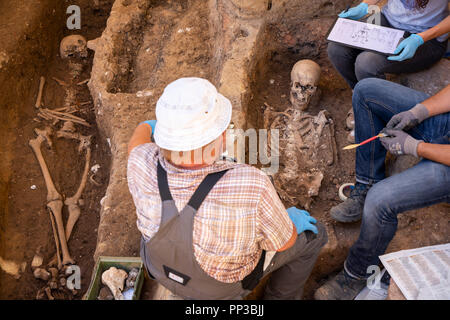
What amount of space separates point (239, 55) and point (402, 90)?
1.67 m

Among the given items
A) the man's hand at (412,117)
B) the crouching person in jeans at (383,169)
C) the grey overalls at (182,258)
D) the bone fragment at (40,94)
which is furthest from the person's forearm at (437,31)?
the bone fragment at (40,94)

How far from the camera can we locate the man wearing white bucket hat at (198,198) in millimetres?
1799

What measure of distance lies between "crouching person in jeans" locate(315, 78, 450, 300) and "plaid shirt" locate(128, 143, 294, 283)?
930 millimetres

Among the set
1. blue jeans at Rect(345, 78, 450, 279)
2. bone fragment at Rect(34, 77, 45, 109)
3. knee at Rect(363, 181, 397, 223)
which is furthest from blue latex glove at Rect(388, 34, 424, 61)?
bone fragment at Rect(34, 77, 45, 109)

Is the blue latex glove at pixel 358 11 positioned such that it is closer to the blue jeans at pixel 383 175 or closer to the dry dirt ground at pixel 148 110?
the dry dirt ground at pixel 148 110

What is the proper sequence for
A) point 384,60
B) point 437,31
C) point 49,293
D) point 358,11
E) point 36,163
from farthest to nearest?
point 36,163, point 358,11, point 384,60, point 49,293, point 437,31

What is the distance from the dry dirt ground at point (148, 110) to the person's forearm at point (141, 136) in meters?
0.95

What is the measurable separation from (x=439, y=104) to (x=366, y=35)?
1.07 meters

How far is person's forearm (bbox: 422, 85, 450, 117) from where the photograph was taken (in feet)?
9.02

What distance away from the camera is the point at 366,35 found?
3523mm

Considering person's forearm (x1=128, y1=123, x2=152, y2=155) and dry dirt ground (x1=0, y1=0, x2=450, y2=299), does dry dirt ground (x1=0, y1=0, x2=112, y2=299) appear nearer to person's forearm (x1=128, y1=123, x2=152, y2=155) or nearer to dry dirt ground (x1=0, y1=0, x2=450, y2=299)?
dry dirt ground (x1=0, y1=0, x2=450, y2=299)

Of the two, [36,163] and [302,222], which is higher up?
[302,222]

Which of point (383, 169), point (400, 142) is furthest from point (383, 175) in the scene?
point (400, 142)
